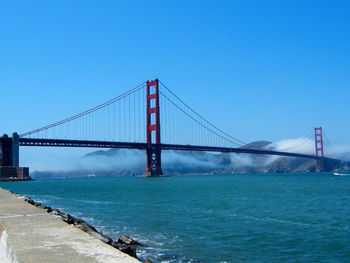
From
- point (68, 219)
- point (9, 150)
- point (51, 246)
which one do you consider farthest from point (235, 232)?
point (9, 150)

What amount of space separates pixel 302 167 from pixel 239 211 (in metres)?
158

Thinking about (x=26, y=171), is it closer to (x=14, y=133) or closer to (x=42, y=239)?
(x=14, y=133)

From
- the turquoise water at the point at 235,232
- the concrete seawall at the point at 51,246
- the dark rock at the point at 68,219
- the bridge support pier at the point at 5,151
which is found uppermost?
the bridge support pier at the point at 5,151

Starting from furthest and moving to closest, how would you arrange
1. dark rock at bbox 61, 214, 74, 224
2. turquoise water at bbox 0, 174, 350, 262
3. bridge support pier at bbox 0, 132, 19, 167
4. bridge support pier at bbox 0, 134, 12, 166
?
bridge support pier at bbox 0, 134, 12, 166
bridge support pier at bbox 0, 132, 19, 167
dark rock at bbox 61, 214, 74, 224
turquoise water at bbox 0, 174, 350, 262

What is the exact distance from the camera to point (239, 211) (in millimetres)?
17438

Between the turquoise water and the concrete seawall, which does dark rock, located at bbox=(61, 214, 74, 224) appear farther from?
the concrete seawall

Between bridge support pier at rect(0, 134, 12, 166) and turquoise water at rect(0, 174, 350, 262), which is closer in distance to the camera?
turquoise water at rect(0, 174, 350, 262)

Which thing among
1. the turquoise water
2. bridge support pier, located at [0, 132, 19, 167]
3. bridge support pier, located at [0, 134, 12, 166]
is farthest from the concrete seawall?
bridge support pier, located at [0, 134, 12, 166]

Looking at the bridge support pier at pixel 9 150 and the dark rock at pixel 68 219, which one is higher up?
the bridge support pier at pixel 9 150

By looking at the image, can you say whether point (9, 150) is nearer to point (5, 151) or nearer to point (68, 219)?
point (5, 151)

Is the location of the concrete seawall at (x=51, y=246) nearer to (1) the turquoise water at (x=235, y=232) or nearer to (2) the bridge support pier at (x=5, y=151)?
(1) the turquoise water at (x=235, y=232)

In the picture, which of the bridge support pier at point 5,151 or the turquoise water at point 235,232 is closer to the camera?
the turquoise water at point 235,232

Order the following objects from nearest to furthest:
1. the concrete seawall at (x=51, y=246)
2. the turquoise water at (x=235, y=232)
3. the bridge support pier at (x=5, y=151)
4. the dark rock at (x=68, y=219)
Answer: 1. the concrete seawall at (x=51, y=246)
2. the turquoise water at (x=235, y=232)
3. the dark rock at (x=68, y=219)
4. the bridge support pier at (x=5, y=151)

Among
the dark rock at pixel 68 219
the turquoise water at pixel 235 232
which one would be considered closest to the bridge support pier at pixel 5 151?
the turquoise water at pixel 235 232
